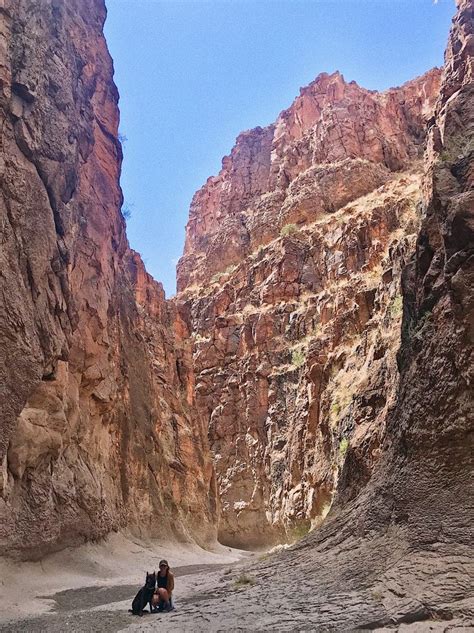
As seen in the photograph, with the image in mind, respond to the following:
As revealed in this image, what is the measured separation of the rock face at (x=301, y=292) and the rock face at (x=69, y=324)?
466 inches

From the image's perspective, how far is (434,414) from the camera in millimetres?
9797

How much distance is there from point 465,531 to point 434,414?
7.54 ft

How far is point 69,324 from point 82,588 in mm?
8864

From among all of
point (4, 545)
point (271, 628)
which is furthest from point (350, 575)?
point (4, 545)

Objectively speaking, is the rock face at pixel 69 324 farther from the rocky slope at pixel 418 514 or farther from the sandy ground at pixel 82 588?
A: the rocky slope at pixel 418 514

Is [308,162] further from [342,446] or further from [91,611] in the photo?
[91,611]

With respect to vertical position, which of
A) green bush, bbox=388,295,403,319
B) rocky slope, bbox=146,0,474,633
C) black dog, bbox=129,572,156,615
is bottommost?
black dog, bbox=129,572,156,615

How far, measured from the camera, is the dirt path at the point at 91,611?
864 cm

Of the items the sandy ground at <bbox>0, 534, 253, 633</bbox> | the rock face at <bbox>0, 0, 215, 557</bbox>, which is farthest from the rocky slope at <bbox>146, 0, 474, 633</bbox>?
the rock face at <bbox>0, 0, 215, 557</bbox>

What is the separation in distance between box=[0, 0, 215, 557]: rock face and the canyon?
11 cm

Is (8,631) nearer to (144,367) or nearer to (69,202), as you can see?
(69,202)

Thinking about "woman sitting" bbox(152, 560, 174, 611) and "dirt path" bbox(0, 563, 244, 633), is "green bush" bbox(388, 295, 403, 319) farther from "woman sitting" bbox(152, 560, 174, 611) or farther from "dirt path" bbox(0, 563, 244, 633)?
"woman sitting" bbox(152, 560, 174, 611)

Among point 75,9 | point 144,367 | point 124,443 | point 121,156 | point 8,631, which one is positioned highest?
point 75,9

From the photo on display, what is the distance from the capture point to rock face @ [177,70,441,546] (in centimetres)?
4330
